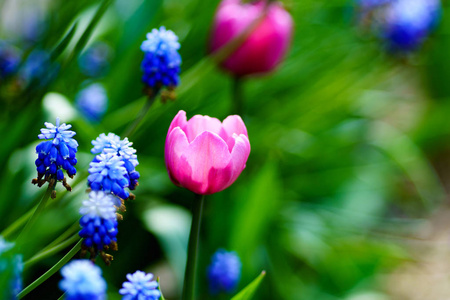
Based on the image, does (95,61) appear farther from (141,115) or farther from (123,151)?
(123,151)

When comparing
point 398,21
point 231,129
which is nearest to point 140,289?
point 231,129

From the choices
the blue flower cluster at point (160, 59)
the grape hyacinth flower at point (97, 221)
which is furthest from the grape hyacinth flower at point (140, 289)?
the blue flower cluster at point (160, 59)

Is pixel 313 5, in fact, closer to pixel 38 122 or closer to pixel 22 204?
pixel 38 122

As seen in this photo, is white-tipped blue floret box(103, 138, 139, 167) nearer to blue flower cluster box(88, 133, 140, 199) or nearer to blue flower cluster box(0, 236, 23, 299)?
blue flower cluster box(88, 133, 140, 199)

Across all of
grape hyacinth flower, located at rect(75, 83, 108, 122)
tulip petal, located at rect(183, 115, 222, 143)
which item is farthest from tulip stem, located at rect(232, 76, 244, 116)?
tulip petal, located at rect(183, 115, 222, 143)

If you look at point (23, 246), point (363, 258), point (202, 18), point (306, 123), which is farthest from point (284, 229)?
point (23, 246)

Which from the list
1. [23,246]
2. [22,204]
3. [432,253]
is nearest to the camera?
[23,246]

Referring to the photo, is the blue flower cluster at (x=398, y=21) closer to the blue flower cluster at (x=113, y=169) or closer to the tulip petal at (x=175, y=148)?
the tulip petal at (x=175, y=148)
